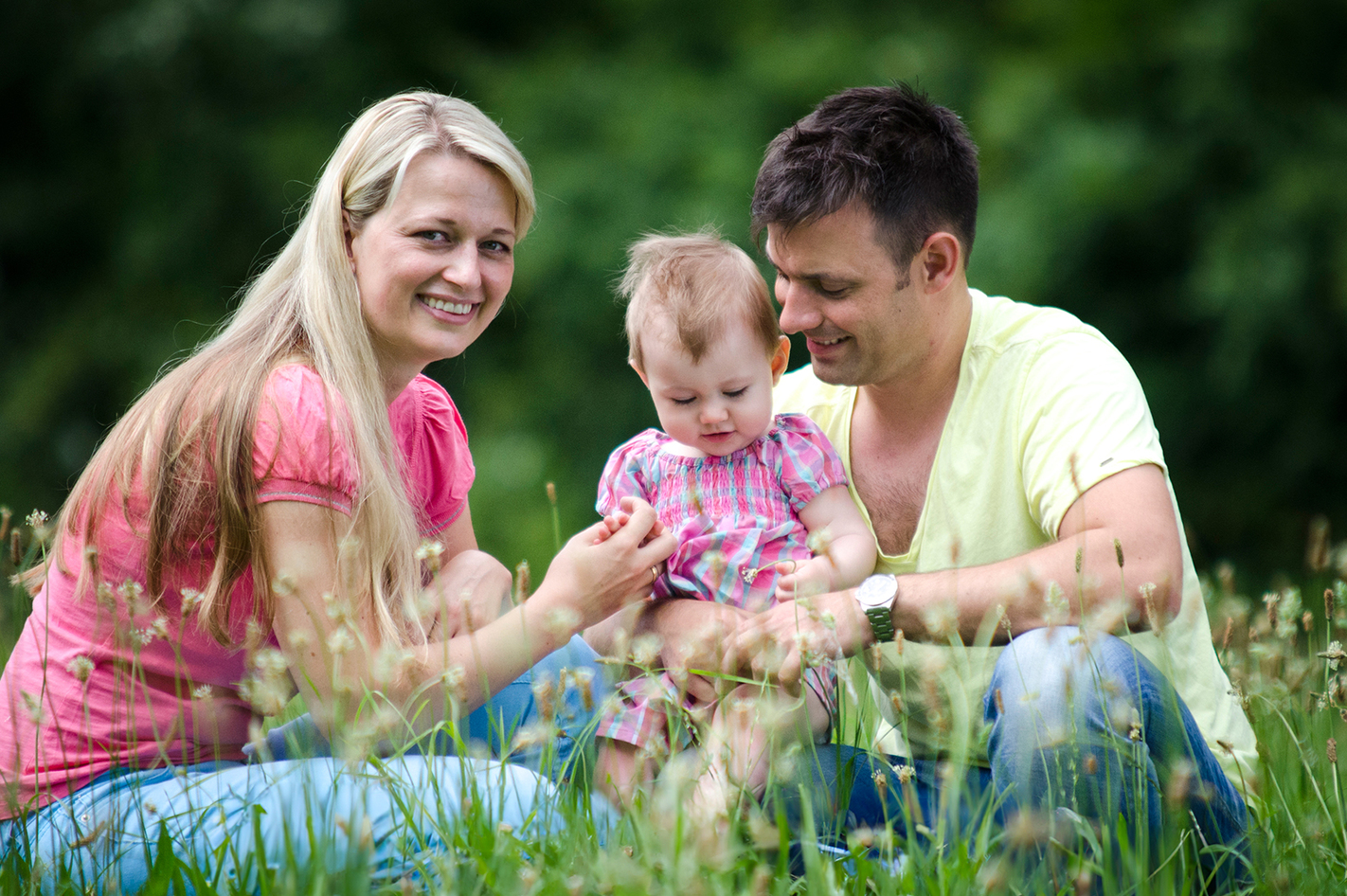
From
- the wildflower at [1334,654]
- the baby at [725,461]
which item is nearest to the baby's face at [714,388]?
the baby at [725,461]

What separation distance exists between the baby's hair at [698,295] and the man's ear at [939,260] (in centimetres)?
39

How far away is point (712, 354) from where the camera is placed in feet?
8.81

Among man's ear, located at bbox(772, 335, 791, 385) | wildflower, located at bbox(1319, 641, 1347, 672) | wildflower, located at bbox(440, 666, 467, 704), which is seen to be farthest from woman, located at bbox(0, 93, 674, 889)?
wildflower, located at bbox(1319, 641, 1347, 672)

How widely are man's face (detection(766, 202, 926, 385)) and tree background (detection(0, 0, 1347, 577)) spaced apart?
4949 mm

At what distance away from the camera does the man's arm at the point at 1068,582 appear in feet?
7.64

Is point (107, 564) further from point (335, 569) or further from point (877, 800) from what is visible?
point (877, 800)

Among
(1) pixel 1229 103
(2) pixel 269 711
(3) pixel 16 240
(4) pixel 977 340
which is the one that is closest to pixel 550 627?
(2) pixel 269 711

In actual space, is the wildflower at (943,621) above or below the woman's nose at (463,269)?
below

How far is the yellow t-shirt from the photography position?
2516mm

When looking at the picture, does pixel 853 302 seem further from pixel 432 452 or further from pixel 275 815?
pixel 275 815

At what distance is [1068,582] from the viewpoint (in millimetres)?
2332

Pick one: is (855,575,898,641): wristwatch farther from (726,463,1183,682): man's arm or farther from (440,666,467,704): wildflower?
(440,666,467,704): wildflower

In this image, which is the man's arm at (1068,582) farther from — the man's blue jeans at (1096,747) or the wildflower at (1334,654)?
the wildflower at (1334,654)

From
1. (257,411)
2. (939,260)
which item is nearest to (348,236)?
(257,411)
